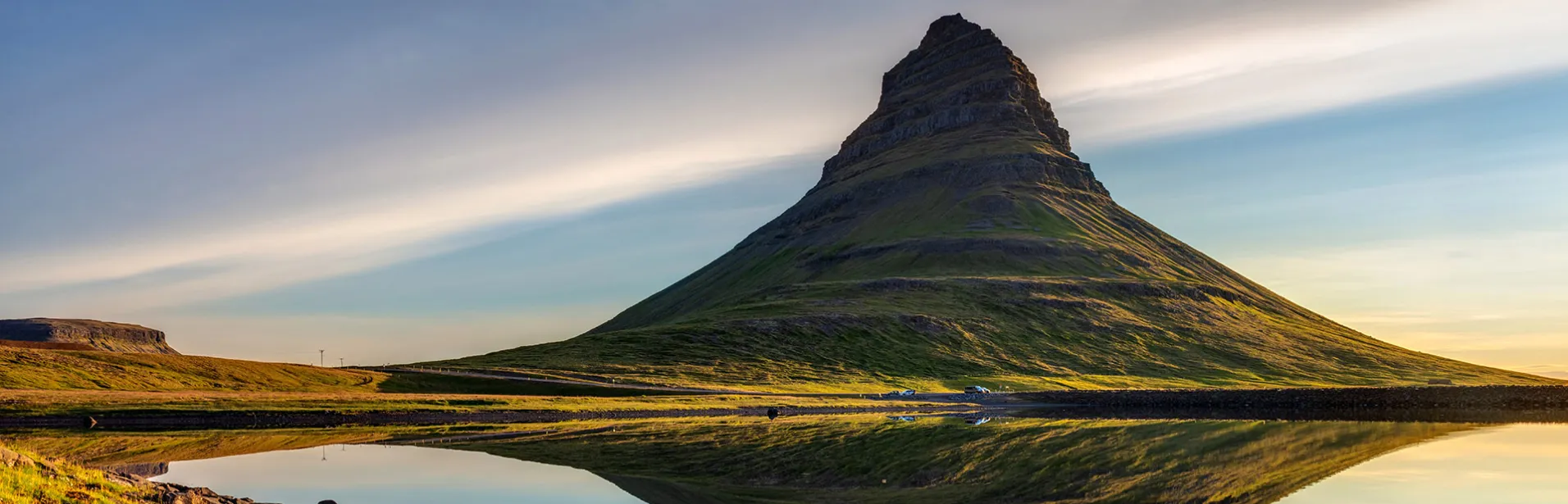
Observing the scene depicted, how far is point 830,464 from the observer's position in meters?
54.6

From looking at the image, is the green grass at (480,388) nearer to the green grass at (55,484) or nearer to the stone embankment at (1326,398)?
the stone embankment at (1326,398)

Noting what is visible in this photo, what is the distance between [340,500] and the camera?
40.7 metres

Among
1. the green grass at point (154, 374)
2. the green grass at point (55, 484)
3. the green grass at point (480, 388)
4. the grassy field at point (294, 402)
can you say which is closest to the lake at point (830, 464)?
the green grass at point (55, 484)

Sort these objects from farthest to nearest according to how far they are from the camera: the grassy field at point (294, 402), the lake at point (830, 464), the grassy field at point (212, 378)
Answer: the grassy field at point (212, 378) → the grassy field at point (294, 402) → the lake at point (830, 464)

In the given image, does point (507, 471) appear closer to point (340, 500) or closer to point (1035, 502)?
point (340, 500)

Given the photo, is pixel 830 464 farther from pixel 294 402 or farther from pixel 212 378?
pixel 212 378

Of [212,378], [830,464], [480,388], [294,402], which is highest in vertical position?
[212,378]

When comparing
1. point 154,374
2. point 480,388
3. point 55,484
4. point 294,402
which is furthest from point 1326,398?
point 55,484

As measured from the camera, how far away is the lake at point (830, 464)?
141ft

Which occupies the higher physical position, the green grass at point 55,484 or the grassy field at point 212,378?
the grassy field at point 212,378

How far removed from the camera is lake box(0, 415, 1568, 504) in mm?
42875

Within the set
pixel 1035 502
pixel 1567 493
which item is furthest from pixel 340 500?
pixel 1567 493

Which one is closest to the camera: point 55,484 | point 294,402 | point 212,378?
point 55,484

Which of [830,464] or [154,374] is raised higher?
[154,374]
